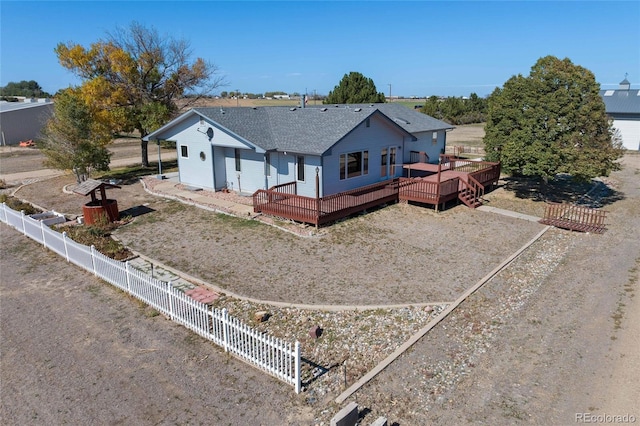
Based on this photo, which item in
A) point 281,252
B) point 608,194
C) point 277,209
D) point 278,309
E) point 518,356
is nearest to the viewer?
point 518,356

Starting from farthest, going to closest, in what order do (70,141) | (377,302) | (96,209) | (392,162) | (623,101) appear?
(623,101) → (392,162) → (70,141) → (96,209) → (377,302)

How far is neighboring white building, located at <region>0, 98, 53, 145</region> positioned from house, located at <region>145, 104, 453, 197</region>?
35.9 meters

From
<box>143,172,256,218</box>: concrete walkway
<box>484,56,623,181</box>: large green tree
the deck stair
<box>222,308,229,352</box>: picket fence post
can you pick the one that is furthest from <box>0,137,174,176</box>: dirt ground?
<box>484,56,623,181</box>: large green tree

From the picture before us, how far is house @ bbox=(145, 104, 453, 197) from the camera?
69.6ft

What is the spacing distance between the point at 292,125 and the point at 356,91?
2558 centimetres

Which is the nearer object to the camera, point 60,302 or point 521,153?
point 60,302

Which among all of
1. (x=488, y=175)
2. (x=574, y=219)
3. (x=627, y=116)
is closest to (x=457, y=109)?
(x=627, y=116)

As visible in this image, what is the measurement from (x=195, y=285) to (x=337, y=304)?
4.54 m

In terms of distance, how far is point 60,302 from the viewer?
12141 millimetres

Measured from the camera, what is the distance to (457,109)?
81125 mm

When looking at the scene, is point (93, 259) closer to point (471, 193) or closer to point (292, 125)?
point (292, 125)

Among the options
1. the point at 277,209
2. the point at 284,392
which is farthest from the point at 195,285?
the point at 277,209

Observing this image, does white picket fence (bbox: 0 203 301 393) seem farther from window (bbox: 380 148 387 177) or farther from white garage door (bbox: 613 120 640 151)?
white garage door (bbox: 613 120 640 151)

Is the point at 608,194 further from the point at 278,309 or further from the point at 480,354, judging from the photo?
the point at 278,309
